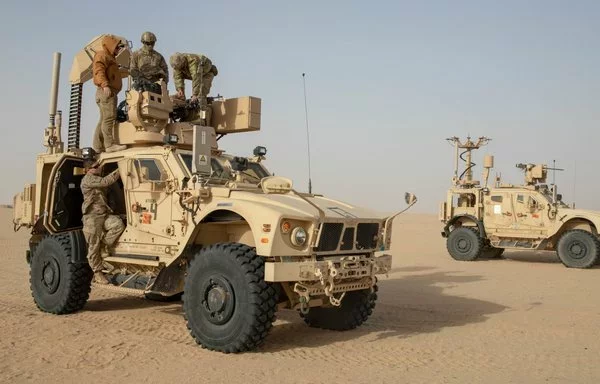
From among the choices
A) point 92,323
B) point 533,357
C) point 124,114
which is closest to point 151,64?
point 124,114

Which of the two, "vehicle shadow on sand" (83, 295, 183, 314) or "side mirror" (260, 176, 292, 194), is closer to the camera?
"side mirror" (260, 176, 292, 194)

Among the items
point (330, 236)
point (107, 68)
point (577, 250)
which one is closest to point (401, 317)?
point (330, 236)

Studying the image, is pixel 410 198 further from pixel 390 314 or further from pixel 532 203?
pixel 532 203

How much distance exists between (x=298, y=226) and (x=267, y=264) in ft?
1.75

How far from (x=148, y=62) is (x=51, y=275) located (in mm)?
3242

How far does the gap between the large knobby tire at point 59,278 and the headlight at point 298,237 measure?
3.48 meters

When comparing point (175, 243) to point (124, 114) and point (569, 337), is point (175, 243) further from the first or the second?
point (569, 337)

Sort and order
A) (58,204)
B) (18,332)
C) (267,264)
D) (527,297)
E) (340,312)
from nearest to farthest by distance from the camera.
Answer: (267,264) → (18,332) → (340,312) → (58,204) → (527,297)

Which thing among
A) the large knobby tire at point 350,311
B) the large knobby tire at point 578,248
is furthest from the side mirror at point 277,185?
the large knobby tire at point 578,248

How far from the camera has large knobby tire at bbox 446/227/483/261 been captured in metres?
17.5

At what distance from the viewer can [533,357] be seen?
19.8 ft

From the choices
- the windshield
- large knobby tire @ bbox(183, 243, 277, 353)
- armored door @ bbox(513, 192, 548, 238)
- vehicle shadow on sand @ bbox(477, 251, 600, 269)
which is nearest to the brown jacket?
the windshield

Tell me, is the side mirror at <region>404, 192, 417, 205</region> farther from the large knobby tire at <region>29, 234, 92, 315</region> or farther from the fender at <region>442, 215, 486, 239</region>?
the fender at <region>442, 215, 486, 239</region>

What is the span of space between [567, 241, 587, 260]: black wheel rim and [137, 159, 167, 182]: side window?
41.0ft
